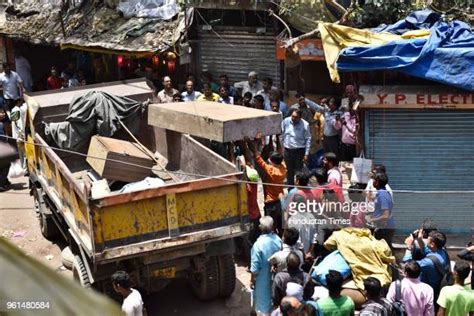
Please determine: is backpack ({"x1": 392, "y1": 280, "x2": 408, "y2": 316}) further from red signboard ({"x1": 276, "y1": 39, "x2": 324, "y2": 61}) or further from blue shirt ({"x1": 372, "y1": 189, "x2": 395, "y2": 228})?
red signboard ({"x1": 276, "y1": 39, "x2": 324, "y2": 61})

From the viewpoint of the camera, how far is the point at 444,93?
28.1ft

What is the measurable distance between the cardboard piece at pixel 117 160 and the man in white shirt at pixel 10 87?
246 inches

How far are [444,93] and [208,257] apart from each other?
→ 3723 millimetres

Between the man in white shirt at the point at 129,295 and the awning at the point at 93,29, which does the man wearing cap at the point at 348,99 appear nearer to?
the awning at the point at 93,29

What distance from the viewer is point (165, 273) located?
6.76 metres

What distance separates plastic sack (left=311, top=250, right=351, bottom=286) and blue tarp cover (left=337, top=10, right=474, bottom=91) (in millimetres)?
2983

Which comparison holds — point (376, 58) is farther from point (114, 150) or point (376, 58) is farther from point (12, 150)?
point (12, 150)

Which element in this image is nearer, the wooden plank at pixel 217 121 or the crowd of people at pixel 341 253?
the crowd of people at pixel 341 253

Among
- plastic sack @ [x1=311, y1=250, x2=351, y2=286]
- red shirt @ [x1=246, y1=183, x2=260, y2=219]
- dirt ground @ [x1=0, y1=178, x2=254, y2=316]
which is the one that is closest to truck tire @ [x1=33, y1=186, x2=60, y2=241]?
dirt ground @ [x1=0, y1=178, x2=254, y2=316]

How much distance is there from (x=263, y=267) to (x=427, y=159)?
133 inches

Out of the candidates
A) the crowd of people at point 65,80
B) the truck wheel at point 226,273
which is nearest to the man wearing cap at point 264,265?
the truck wheel at point 226,273

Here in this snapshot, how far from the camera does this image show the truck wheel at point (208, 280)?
7316mm

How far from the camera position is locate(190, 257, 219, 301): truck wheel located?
288 inches

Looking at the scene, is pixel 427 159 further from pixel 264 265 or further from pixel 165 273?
pixel 165 273
